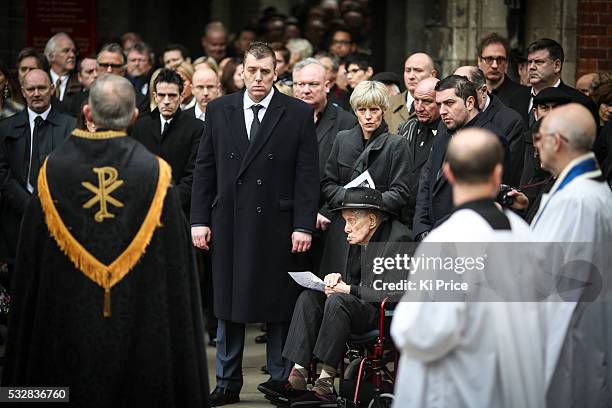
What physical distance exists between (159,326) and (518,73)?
23.7 ft

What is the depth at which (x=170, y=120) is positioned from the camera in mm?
10344

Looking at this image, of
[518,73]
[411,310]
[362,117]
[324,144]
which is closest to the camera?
[411,310]

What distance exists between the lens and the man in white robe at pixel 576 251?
21.8 feet

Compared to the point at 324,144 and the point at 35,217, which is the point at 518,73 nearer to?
the point at 324,144

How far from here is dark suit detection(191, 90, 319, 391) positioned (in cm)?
899

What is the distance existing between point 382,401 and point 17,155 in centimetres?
364

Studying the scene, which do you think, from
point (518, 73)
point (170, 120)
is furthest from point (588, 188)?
point (518, 73)

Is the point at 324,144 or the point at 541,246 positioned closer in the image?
the point at 541,246

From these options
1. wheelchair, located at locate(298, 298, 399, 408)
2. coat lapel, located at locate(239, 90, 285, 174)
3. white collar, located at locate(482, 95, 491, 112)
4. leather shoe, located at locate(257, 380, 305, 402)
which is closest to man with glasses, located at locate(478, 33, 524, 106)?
white collar, located at locate(482, 95, 491, 112)

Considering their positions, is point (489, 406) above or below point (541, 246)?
below

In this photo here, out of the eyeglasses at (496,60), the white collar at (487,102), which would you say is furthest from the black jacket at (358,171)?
the eyeglasses at (496,60)

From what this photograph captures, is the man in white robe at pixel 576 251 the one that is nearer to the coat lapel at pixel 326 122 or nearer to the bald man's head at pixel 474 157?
the bald man's head at pixel 474 157

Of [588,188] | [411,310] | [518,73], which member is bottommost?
[411,310]

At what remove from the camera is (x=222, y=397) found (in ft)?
29.7
